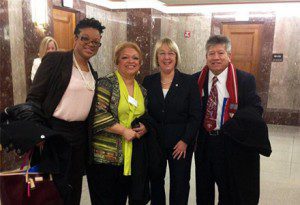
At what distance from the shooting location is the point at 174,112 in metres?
2.00

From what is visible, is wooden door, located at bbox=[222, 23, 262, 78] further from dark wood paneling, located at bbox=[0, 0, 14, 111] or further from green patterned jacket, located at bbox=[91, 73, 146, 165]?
green patterned jacket, located at bbox=[91, 73, 146, 165]

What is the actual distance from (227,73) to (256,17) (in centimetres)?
422

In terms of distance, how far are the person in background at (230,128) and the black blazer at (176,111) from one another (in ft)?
0.38

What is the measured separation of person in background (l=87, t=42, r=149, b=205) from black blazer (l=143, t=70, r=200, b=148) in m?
0.11

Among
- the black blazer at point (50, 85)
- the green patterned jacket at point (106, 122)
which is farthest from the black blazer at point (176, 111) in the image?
the black blazer at point (50, 85)

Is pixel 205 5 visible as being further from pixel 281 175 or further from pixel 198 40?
pixel 281 175

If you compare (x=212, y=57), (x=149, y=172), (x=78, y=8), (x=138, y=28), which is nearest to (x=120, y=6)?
(x=138, y=28)

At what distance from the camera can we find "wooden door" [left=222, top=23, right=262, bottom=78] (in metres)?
5.77

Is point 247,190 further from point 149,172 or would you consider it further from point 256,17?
point 256,17

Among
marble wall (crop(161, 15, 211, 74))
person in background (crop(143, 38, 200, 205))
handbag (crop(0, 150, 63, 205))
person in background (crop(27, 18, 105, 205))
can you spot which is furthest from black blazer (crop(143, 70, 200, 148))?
marble wall (crop(161, 15, 211, 74))

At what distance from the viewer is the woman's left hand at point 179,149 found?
6.57 ft

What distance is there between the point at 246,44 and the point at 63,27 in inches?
143

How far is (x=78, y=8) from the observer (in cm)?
472

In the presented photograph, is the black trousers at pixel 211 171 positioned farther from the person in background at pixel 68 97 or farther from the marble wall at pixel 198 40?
the marble wall at pixel 198 40
